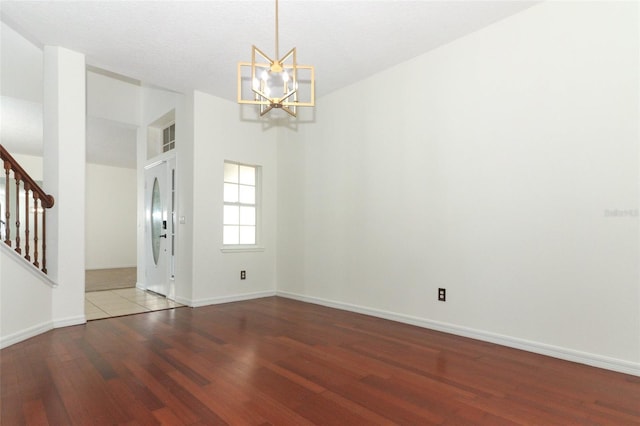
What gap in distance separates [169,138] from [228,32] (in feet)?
9.30

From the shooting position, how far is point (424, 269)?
3.60 meters

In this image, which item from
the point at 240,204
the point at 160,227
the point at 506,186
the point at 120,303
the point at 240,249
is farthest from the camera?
the point at 160,227

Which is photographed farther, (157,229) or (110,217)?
(110,217)

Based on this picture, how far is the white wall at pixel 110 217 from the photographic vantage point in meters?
9.40

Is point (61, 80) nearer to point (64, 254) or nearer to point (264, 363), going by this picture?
point (64, 254)

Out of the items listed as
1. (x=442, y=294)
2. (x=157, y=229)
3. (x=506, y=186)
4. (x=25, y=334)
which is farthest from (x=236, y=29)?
(x=157, y=229)

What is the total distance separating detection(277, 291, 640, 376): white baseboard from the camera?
8.10 ft

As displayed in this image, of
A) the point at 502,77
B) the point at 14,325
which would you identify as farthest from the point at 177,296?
the point at 502,77

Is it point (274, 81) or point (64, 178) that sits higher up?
point (274, 81)

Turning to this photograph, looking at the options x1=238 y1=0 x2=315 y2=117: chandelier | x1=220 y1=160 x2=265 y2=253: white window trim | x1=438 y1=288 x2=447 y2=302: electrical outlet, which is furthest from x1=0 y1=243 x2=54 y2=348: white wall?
x1=438 y1=288 x2=447 y2=302: electrical outlet

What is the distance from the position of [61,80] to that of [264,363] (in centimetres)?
340

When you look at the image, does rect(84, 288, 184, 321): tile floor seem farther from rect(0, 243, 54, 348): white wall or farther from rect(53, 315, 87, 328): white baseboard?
rect(0, 243, 54, 348): white wall

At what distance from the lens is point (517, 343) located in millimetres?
2928

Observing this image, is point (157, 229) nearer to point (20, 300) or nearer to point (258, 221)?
point (258, 221)
